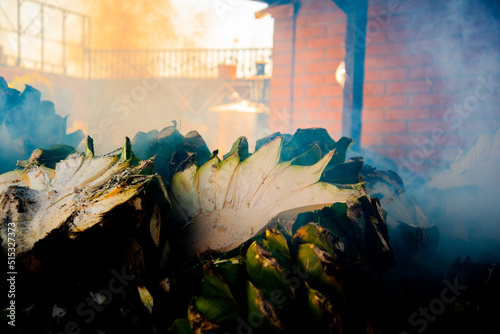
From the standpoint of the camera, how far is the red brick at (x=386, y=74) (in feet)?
12.7

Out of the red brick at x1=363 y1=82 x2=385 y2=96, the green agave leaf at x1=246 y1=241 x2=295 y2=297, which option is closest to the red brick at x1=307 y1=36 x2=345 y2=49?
the red brick at x1=363 y1=82 x2=385 y2=96

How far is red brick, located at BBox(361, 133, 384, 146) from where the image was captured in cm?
410

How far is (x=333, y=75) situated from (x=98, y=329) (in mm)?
4304

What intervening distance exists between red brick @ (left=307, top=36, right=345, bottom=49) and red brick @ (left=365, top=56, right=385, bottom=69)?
0.48 m

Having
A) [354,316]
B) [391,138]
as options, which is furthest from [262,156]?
[391,138]

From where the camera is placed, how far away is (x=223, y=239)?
0.94m

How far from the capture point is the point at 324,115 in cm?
450

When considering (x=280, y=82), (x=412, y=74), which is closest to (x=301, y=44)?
(x=280, y=82)

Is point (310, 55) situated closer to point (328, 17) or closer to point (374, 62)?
point (328, 17)

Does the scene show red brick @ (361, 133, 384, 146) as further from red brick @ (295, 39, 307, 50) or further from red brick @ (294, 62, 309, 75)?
red brick @ (295, 39, 307, 50)

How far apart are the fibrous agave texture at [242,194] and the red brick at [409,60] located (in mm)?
3420

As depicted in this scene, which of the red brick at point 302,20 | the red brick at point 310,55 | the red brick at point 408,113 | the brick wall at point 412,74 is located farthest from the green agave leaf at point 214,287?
the red brick at point 302,20

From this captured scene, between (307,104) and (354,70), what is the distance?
2.64 ft

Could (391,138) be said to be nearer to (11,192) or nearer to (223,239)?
(223,239)
